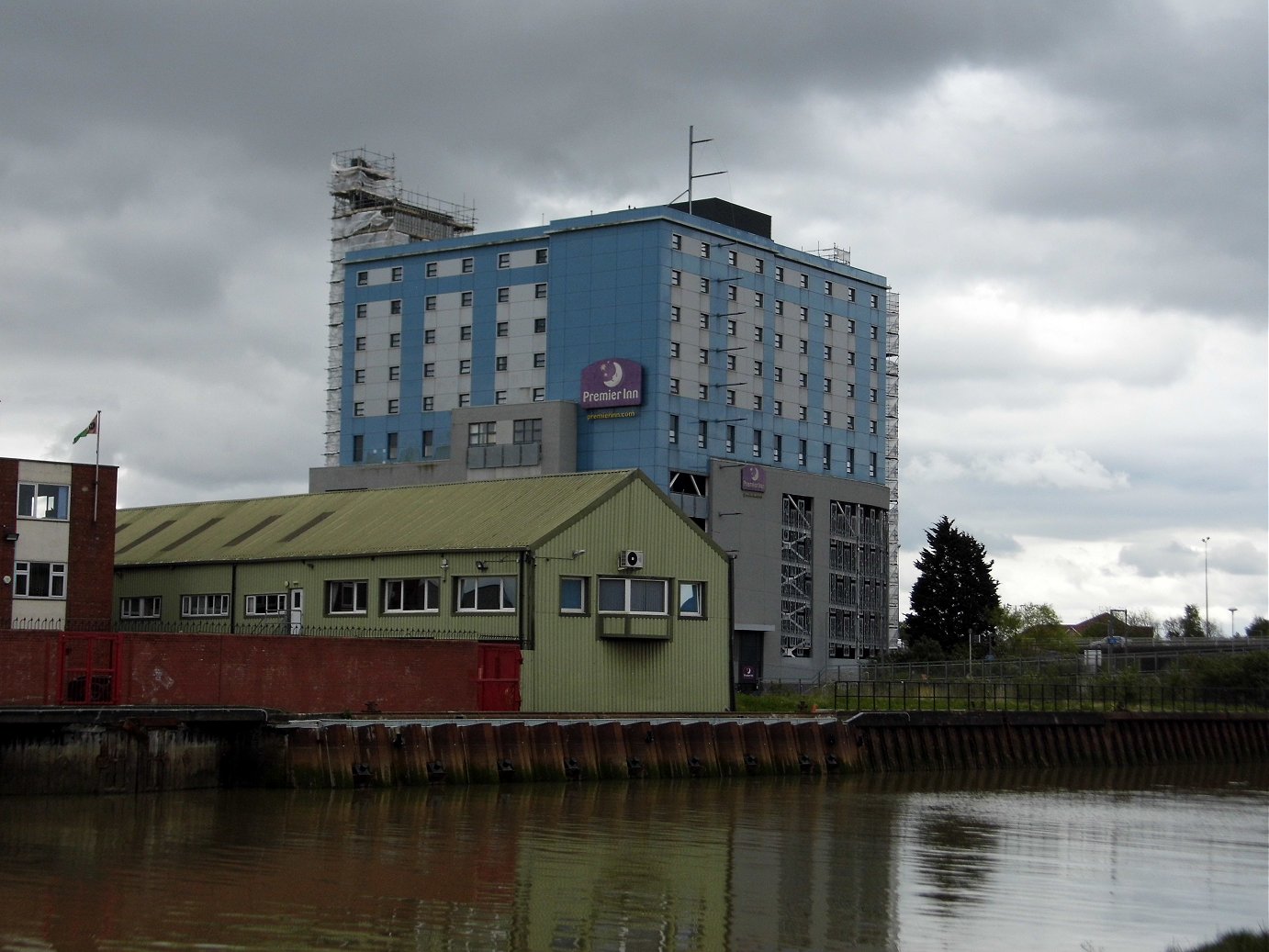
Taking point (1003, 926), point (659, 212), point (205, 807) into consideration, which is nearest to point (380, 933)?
point (1003, 926)

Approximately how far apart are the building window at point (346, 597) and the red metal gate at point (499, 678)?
7.59 meters

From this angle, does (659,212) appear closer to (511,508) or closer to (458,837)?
(511,508)

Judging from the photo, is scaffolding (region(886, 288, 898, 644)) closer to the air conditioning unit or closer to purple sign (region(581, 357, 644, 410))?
purple sign (region(581, 357, 644, 410))

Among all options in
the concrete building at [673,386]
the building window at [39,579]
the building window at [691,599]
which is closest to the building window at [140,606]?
the building window at [39,579]

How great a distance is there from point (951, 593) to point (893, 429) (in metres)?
17.9

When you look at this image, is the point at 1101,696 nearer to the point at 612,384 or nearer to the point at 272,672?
the point at 612,384

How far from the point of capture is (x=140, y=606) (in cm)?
6519

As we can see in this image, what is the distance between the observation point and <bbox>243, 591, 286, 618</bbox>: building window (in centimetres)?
5894

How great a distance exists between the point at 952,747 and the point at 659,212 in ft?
179

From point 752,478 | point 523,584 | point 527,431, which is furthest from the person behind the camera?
point 527,431

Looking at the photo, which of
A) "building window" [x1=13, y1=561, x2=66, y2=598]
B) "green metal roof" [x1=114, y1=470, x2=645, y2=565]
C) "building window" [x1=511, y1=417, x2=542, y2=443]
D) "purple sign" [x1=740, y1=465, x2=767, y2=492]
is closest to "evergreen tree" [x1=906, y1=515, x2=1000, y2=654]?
"purple sign" [x1=740, y1=465, x2=767, y2=492]

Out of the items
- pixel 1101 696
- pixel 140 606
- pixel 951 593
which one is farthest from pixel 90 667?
pixel 951 593

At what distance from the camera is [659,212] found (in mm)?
105500

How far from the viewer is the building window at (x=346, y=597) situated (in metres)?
56.8
